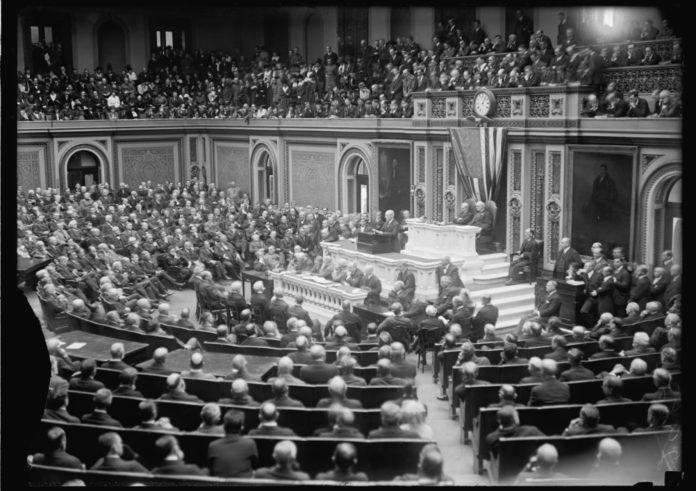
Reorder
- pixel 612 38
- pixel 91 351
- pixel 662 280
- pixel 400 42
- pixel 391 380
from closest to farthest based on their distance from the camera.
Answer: pixel 391 380 → pixel 91 351 → pixel 662 280 → pixel 612 38 → pixel 400 42

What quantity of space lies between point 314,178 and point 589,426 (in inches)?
536

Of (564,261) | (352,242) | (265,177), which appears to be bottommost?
(564,261)

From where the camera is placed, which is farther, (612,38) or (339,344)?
(612,38)

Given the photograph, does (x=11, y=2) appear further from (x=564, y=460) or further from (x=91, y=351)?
(x=564, y=460)

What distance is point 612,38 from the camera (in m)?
13.7

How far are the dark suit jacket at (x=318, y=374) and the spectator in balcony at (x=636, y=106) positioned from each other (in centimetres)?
763

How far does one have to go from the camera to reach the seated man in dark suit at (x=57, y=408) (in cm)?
754

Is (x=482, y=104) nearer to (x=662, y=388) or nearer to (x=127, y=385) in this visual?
(x=662, y=388)

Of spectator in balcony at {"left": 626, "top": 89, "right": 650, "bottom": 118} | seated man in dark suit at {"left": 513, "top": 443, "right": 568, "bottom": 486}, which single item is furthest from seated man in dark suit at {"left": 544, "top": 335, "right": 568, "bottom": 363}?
spectator in balcony at {"left": 626, "top": 89, "right": 650, "bottom": 118}

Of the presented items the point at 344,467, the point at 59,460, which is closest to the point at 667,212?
the point at 344,467

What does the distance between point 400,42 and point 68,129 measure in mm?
8613

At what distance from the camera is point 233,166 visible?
64.8 feet

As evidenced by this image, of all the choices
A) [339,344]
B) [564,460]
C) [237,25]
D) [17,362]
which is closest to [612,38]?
[237,25]

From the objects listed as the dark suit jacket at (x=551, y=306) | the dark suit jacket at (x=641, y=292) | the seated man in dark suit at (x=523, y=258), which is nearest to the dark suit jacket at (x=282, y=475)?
the dark suit jacket at (x=551, y=306)
